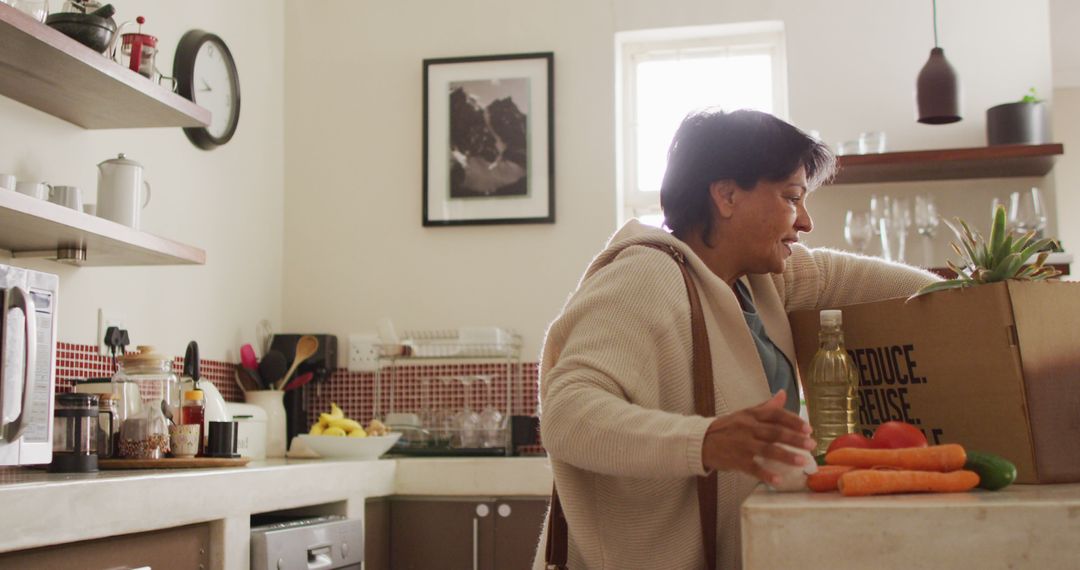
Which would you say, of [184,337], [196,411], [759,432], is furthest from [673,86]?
[759,432]

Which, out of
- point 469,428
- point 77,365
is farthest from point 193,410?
point 469,428

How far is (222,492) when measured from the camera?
7.52 feet

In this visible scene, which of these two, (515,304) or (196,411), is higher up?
(515,304)

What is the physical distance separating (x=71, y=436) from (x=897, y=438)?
167cm

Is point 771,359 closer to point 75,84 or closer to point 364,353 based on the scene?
point 75,84

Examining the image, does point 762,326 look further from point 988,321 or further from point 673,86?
point 673,86

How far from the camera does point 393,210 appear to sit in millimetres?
4047

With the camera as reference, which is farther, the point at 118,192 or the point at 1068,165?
the point at 1068,165

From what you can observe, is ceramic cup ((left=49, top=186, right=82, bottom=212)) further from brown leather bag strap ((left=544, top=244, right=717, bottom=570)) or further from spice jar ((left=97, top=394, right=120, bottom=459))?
brown leather bag strap ((left=544, top=244, right=717, bottom=570))

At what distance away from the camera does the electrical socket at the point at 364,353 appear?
3.93 m

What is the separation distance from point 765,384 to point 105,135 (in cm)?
196

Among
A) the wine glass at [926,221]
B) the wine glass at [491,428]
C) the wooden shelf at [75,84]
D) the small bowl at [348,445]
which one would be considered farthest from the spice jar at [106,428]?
→ the wine glass at [926,221]

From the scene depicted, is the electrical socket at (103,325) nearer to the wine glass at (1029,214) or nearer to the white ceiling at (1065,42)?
the wine glass at (1029,214)

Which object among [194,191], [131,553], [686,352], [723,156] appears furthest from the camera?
[194,191]
